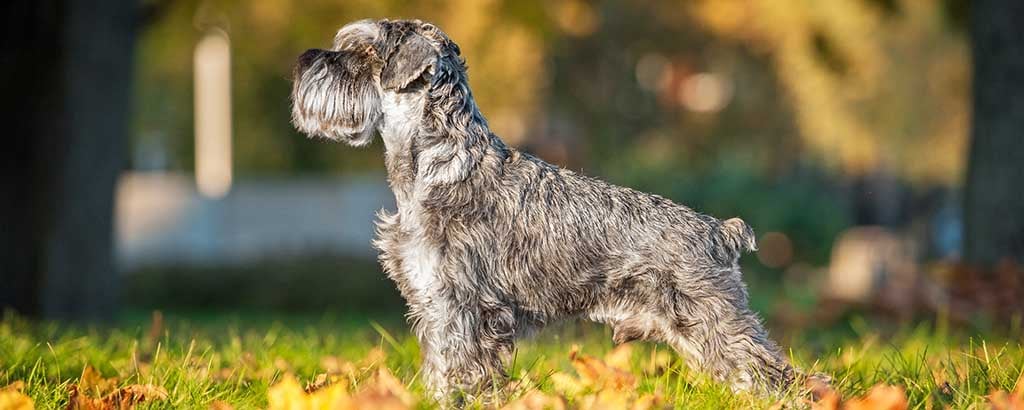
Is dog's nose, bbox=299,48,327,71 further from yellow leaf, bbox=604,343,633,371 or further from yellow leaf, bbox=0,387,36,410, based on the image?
Answer: yellow leaf, bbox=604,343,633,371

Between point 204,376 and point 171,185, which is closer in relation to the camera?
point 204,376

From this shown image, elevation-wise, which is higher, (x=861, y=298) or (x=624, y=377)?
(x=624, y=377)

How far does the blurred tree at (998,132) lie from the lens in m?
10.5

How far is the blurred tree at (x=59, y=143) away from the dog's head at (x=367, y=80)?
6685mm

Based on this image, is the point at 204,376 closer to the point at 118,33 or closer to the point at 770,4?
the point at 118,33

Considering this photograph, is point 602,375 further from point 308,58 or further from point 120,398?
point 120,398

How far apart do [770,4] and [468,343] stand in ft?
36.6

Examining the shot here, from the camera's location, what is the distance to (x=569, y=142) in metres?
31.8

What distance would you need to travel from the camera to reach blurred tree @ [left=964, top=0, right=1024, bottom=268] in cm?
1051

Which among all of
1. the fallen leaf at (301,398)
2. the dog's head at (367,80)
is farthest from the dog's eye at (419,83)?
the fallen leaf at (301,398)

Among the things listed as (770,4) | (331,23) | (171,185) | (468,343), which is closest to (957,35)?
(770,4)

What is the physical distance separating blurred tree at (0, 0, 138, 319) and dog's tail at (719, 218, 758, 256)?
7706mm

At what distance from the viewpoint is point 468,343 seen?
4.46 meters

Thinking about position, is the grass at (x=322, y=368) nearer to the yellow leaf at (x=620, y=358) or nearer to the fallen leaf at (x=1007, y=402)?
the yellow leaf at (x=620, y=358)
